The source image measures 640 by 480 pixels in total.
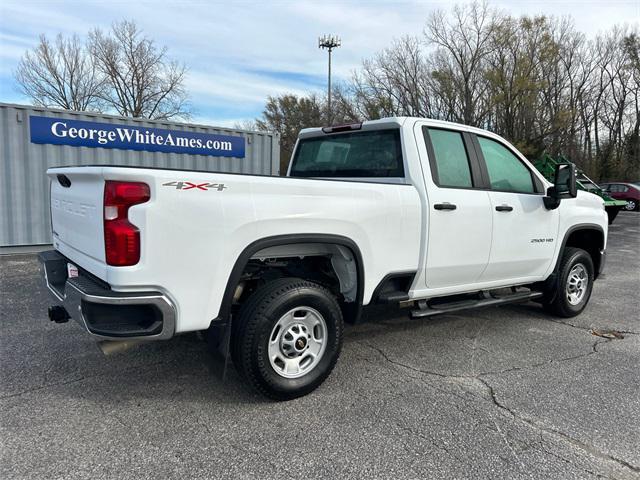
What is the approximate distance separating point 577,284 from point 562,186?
4.75 ft

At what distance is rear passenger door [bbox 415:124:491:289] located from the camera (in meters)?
3.90

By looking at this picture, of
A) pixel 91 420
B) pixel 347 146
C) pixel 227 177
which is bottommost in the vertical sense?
pixel 91 420

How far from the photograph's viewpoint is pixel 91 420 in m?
2.96

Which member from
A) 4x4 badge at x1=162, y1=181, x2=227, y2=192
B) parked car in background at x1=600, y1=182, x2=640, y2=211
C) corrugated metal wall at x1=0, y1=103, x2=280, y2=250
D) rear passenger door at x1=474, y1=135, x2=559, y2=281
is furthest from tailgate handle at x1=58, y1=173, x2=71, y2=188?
parked car in background at x1=600, y1=182, x2=640, y2=211

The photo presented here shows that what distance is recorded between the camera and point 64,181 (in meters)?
3.24

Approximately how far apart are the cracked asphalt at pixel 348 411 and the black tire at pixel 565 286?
1.83 ft

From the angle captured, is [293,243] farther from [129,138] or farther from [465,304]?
[129,138]

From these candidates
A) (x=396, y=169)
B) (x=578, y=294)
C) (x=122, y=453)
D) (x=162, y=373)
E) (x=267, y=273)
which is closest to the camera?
(x=122, y=453)

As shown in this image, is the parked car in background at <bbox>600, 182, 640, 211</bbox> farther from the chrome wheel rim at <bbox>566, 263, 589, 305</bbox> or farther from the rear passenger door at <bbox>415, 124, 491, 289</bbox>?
the rear passenger door at <bbox>415, 124, 491, 289</bbox>

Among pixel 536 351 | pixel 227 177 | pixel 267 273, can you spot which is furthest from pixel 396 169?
pixel 536 351

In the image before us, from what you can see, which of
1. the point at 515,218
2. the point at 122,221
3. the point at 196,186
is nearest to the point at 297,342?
the point at 196,186

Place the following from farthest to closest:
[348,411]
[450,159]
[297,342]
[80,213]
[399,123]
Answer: [450,159]
[399,123]
[297,342]
[348,411]
[80,213]

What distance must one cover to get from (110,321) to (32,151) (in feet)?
26.9

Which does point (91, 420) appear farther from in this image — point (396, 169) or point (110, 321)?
point (396, 169)
